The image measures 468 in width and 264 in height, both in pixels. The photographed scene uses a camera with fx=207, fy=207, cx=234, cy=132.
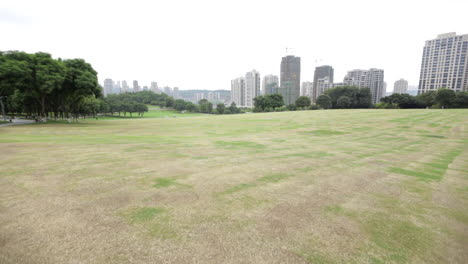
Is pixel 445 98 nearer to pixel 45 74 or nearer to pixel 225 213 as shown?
pixel 225 213

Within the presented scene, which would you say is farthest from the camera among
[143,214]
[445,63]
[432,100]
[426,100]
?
[445,63]

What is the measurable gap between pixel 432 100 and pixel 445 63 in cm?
14138

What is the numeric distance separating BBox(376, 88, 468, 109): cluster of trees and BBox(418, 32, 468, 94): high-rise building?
125 metres

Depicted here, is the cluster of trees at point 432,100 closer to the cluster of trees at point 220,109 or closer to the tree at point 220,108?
the cluster of trees at point 220,109

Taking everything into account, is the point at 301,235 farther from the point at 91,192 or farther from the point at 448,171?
the point at 448,171

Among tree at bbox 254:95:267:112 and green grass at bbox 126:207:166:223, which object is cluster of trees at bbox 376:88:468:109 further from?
green grass at bbox 126:207:166:223

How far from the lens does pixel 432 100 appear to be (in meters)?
80.5

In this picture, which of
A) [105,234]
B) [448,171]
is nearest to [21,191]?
[105,234]

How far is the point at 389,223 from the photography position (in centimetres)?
491

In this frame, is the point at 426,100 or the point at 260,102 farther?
the point at 260,102

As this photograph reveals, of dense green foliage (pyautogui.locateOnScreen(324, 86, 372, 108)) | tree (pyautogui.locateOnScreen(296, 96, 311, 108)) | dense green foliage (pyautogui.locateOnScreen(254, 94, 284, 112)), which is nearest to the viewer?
dense green foliage (pyautogui.locateOnScreen(324, 86, 372, 108))

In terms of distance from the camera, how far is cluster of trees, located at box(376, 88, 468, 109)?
7300cm

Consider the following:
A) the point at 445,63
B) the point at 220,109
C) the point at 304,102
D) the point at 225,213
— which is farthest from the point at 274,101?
the point at 445,63

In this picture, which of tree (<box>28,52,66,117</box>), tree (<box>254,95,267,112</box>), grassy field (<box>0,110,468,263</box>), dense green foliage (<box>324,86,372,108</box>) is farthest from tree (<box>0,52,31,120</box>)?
dense green foliage (<box>324,86,372,108</box>)
